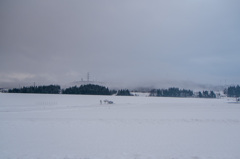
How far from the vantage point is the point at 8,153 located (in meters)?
8.12

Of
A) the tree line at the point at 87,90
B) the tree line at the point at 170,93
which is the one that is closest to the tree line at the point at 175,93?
the tree line at the point at 170,93

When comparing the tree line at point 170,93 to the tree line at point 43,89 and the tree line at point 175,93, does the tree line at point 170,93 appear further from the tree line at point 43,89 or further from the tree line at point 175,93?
the tree line at point 43,89

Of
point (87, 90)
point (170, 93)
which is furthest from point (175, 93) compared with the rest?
point (87, 90)

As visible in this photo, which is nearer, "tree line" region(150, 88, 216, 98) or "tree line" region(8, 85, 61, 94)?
"tree line" region(8, 85, 61, 94)

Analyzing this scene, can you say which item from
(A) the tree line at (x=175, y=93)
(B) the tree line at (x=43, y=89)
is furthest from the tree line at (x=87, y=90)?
(A) the tree line at (x=175, y=93)

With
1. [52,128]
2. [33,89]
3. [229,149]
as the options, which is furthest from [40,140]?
[33,89]

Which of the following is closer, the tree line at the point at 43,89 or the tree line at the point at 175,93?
the tree line at the point at 43,89

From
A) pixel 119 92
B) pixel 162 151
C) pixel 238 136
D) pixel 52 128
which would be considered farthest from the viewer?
pixel 119 92

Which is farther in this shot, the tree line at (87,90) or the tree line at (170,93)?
the tree line at (170,93)

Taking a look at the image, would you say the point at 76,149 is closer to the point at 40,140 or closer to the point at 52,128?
the point at 40,140

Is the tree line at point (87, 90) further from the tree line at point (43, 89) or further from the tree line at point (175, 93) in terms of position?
the tree line at point (175, 93)

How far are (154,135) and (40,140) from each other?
6328mm

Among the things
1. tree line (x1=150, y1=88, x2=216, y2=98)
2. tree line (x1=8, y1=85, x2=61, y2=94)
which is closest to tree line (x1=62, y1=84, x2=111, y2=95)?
tree line (x1=8, y1=85, x2=61, y2=94)

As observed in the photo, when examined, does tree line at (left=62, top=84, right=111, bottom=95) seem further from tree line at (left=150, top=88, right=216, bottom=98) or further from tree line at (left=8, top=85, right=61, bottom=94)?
tree line at (left=150, top=88, right=216, bottom=98)
